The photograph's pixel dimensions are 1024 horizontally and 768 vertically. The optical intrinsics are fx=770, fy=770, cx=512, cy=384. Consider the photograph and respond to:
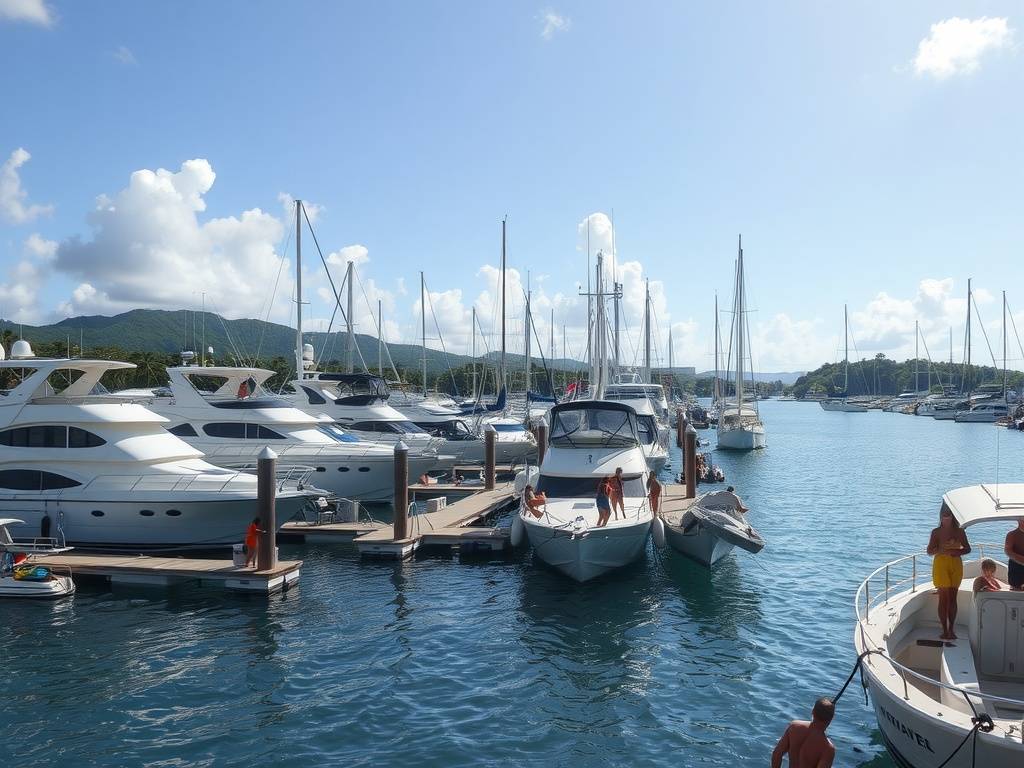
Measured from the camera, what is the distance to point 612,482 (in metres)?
18.4

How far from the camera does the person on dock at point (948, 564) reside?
9875 millimetres

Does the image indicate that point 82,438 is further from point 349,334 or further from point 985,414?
point 985,414

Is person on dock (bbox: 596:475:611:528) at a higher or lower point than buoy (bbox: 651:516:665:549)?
higher

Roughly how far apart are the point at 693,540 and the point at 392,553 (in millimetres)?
7748

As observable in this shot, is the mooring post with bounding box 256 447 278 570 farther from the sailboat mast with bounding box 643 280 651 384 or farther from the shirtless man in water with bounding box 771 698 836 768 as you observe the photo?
the sailboat mast with bounding box 643 280 651 384

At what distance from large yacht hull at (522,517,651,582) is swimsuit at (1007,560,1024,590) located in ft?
27.0

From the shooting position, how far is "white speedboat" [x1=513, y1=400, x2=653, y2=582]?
17.0m

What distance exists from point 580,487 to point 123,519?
11.6 m

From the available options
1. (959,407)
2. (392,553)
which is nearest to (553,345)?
(959,407)

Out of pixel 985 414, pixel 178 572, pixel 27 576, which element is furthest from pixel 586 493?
pixel 985 414

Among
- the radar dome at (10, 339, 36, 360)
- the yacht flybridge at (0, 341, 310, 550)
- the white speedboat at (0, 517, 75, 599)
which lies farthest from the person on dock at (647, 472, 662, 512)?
the radar dome at (10, 339, 36, 360)

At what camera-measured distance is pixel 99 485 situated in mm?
19500

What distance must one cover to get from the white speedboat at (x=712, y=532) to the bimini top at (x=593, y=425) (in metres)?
2.74

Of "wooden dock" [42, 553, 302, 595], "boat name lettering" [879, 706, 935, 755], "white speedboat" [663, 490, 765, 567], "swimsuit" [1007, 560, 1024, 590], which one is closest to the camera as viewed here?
"boat name lettering" [879, 706, 935, 755]
